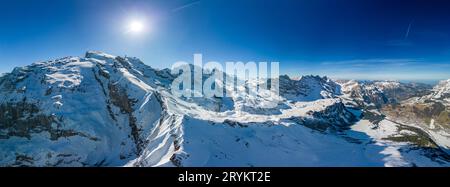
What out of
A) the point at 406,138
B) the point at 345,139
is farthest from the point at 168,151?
the point at 406,138

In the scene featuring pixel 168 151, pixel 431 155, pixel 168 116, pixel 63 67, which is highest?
pixel 63 67

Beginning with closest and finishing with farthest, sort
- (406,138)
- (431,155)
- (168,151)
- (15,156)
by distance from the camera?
1. (168,151)
2. (15,156)
3. (431,155)
4. (406,138)

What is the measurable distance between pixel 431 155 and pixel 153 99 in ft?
425

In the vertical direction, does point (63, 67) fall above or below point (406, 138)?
above

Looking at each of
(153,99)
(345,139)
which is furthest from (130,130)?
(345,139)

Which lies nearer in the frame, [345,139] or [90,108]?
[90,108]
